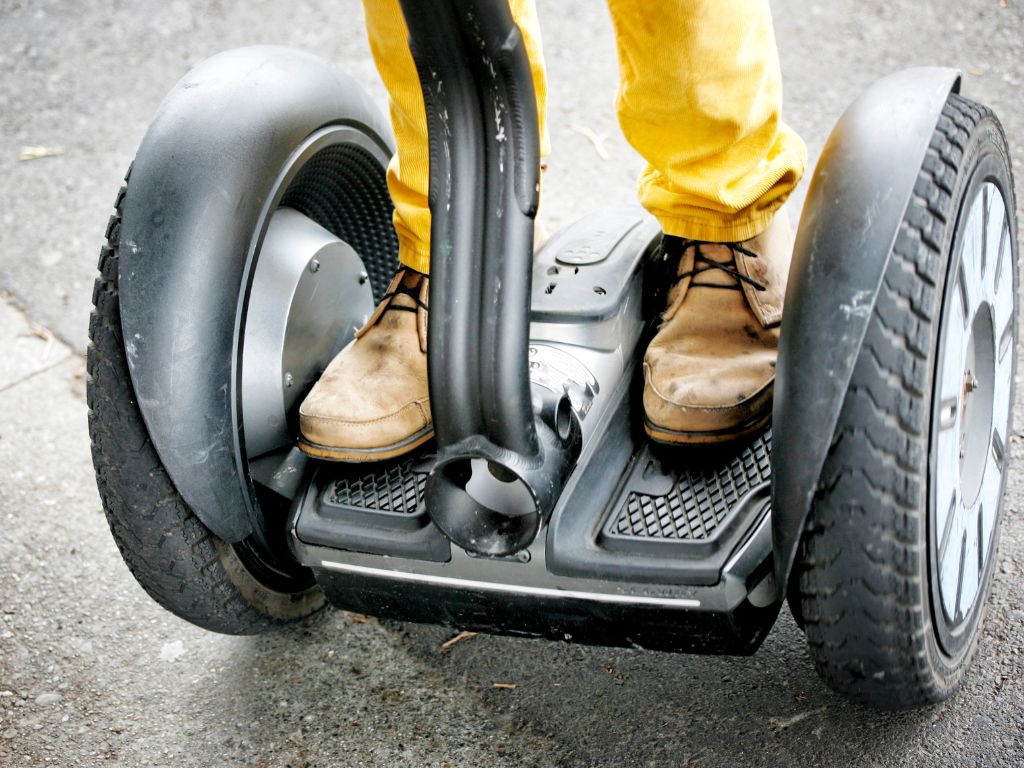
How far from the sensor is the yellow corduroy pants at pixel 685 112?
1.06m

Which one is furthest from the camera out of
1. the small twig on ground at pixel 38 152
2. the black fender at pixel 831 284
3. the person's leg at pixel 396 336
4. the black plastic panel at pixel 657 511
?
the small twig on ground at pixel 38 152

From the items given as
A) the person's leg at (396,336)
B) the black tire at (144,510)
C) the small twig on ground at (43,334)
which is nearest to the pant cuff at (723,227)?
the person's leg at (396,336)

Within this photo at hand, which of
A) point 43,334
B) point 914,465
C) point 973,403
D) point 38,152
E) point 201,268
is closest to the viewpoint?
point 914,465

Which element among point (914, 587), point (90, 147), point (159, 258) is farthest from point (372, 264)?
point (90, 147)

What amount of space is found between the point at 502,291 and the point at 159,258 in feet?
1.21

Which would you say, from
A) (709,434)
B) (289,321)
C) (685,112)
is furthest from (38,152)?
(709,434)

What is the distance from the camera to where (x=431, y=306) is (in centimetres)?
92

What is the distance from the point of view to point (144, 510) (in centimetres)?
108

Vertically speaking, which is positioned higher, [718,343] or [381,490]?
[718,343]

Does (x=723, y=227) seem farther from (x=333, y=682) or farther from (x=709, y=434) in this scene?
(x=333, y=682)

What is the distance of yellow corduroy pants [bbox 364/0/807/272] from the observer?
106 cm

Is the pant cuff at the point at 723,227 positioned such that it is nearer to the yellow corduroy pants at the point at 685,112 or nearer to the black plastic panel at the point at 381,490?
the yellow corduroy pants at the point at 685,112

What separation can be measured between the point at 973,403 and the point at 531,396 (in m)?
0.53

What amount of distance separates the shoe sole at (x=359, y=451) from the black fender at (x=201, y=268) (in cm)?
7
